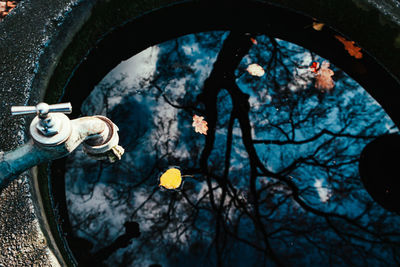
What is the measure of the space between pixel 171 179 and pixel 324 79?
1.61 meters

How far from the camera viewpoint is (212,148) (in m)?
2.19

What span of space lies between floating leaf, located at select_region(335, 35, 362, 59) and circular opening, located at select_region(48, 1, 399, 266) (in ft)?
0.15

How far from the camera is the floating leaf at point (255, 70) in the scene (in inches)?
97.3

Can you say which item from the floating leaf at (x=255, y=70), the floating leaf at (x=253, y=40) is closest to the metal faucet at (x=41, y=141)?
the floating leaf at (x=255, y=70)

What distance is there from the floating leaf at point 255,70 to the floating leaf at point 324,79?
50 centimetres

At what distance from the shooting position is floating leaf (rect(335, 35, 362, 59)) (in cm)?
245

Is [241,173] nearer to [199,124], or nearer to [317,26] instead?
[199,124]

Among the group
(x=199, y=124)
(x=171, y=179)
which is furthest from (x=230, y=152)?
(x=171, y=179)

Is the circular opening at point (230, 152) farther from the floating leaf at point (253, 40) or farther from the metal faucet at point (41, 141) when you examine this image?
the metal faucet at point (41, 141)

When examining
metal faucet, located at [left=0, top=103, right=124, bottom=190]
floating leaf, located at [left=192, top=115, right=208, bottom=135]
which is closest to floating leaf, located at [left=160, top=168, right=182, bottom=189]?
floating leaf, located at [left=192, top=115, right=208, bottom=135]

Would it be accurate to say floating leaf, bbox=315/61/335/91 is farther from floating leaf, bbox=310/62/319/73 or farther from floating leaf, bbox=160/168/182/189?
floating leaf, bbox=160/168/182/189

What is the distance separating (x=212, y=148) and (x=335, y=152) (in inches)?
39.2

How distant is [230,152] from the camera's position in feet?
7.20

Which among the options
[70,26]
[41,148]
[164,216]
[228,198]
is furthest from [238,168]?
[70,26]
